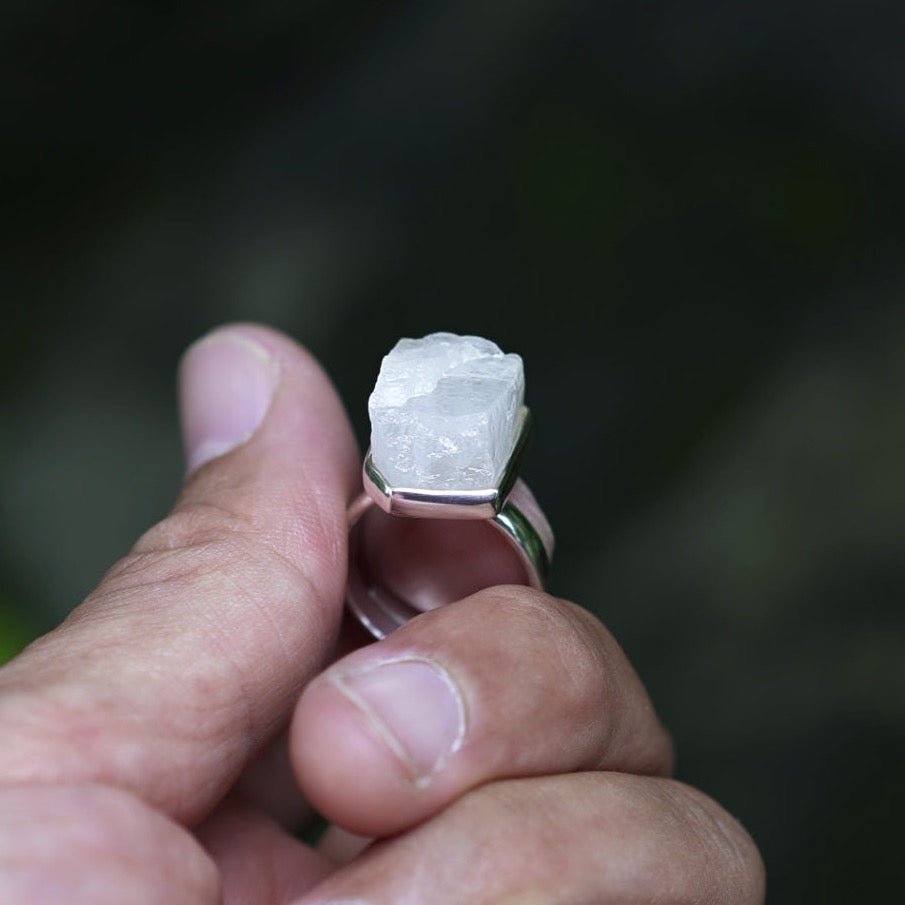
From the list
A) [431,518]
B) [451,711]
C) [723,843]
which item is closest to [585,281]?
[431,518]

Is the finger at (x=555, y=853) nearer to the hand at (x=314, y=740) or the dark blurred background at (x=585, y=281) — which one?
the hand at (x=314, y=740)

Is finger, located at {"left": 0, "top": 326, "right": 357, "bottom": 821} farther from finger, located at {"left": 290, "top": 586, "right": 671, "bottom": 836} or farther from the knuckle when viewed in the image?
the knuckle

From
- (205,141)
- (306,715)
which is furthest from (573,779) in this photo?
(205,141)

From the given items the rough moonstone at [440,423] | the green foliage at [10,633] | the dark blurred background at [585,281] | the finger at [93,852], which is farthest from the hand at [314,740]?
the dark blurred background at [585,281]

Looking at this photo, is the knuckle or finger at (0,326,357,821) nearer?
finger at (0,326,357,821)

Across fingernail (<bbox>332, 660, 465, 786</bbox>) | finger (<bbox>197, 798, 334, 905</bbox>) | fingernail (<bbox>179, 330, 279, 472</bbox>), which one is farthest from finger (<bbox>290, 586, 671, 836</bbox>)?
fingernail (<bbox>179, 330, 279, 472</bbox>)

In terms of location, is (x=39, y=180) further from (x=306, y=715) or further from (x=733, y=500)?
(x=306, y=715)

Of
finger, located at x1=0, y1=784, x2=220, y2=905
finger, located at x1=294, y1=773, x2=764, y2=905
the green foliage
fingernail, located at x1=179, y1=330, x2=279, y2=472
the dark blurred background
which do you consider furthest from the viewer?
the dark blurred background

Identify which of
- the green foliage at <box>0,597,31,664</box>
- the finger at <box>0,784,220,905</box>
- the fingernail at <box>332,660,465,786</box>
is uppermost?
the fingernail at <box>332,660,465,786</box>
